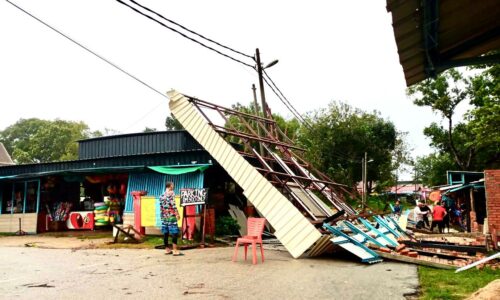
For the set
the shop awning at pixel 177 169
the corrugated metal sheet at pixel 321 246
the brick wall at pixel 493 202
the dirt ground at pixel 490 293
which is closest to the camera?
the dirt ground at pixel 490 293

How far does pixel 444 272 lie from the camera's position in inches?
295

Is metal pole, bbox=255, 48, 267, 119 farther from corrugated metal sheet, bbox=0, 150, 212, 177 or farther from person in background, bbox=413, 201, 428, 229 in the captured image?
person in background, bbox=413, 201, 428, 229

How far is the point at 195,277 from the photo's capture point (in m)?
7.15

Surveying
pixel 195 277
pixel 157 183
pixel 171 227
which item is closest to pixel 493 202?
pixel 195 277

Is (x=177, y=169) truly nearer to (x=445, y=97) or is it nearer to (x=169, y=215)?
(x=169, y=215)

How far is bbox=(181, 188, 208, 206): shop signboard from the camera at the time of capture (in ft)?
38.3

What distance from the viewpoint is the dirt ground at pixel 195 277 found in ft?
19.5

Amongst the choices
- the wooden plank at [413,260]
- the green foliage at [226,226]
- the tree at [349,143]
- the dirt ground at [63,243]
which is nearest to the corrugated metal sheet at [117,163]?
the green foliage at [226,226]

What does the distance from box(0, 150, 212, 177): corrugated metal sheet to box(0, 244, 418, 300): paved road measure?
172 inches

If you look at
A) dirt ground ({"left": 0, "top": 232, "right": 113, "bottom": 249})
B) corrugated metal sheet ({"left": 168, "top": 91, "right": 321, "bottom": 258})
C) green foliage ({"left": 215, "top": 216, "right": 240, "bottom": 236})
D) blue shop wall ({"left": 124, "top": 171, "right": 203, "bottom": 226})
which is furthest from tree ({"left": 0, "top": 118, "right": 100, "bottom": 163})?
corrugated metal sheet ({"left": 168, "top": 91, "right": 321, "bottom": 258})

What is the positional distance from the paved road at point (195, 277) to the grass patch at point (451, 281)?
22 centimetres

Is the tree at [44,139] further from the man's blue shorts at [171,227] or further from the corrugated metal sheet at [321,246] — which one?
the corrugated metal sheet at [321,246]

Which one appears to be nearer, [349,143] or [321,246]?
[321,246]

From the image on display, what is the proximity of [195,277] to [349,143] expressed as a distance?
27682mm
